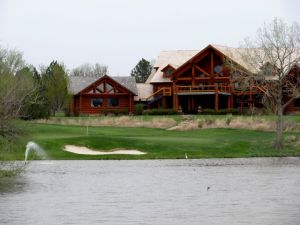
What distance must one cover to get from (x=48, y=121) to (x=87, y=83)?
713 inches

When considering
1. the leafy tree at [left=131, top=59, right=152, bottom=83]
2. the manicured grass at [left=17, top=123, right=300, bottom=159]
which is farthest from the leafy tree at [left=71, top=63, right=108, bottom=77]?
the manicured grass at [left=17, top=123, right=300, bottom=159]

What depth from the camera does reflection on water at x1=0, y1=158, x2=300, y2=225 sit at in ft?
69.1

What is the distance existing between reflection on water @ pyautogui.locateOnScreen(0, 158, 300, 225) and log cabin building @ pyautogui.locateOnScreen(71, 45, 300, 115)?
35.5m

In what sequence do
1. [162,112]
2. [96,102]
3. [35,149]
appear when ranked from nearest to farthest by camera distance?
[35,149]
[162,112]
[96,102]

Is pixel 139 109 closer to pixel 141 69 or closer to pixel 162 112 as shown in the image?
pixel 162 112

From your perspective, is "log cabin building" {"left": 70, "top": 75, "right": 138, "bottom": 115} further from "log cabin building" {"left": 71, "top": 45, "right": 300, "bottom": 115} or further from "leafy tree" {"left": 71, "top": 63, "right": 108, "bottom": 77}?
"leafy tree" {"left": 71, "top": 63, "right": 108, "bottom": 77}

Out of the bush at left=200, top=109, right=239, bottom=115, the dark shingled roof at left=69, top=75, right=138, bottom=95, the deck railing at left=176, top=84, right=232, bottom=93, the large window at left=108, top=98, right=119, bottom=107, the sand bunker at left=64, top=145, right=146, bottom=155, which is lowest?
the sand bunker at left=64, top=145, right=146, bottom=155

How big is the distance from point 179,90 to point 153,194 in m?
49.4

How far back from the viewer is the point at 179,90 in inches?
2960

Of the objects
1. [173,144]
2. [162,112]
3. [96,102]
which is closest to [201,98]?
[162,112]

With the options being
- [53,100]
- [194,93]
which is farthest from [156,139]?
[53,100]

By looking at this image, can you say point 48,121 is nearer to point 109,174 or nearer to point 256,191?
point 109,174

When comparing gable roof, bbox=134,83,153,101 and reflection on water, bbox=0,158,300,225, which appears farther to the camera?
gable roof, bbox=134,83,153,101

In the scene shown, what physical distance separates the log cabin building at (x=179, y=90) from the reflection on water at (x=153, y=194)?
116 ft
